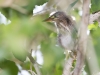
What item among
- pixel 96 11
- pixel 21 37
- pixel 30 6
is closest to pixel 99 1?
pixel 96 11

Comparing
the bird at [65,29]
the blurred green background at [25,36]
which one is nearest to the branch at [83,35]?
the blurred green background at [25,36]

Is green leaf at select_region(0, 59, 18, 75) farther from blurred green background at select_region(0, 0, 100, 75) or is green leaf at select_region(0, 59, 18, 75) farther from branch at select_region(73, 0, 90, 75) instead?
branch at select_region(73, 0, 90, 75)

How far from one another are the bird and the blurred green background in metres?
0.07

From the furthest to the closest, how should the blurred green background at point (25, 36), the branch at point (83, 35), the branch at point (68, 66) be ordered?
the branch at point (68, 66)
the branch at point (83, 35)
the blurred green background at point (25, 36)

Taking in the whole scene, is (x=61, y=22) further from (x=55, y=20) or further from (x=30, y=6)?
(x=30, y=6)

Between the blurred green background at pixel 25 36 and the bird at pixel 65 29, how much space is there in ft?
0.23

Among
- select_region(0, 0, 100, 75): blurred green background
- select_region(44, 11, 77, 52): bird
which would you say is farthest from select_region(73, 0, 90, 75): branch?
select_region(44, 11, 77, 52): bird

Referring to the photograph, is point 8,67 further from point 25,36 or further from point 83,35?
point 25,36

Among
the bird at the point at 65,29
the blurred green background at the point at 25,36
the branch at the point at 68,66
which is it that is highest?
the bird at the point at 65,29

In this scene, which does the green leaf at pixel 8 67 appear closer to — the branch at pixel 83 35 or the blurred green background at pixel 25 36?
the blurred green background at pixel 25 36

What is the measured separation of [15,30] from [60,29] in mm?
584

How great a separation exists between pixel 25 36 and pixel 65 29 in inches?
23.4

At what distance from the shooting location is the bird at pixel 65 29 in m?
0.96

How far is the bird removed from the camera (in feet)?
3.14
